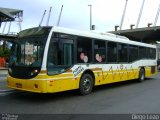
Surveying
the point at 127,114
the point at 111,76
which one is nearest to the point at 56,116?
the point at 127,114

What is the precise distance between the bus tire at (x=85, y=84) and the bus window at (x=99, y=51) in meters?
0.98

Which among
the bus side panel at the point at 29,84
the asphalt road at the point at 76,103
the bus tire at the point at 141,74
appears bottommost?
the asphalt road at the point at 76,103

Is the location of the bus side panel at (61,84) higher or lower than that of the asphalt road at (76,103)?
higher

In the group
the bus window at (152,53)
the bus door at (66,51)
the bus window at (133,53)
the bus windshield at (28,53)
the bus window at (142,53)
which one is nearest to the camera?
the bus windshield at (28,53)

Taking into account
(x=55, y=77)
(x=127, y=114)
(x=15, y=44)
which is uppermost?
(x=15, y=44)

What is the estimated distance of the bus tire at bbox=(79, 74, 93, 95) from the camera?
11.3 metres

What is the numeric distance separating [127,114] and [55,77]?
3055mm

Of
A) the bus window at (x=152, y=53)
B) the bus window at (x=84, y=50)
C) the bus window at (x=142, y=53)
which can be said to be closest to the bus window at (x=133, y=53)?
the bus window at (x=142, y=53)

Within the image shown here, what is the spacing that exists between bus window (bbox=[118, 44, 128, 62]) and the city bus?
0.69m

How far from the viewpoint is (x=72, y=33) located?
36.1ft

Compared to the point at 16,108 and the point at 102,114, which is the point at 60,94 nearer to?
Result: the point at 16,108

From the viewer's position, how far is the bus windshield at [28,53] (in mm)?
9773

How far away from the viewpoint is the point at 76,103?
9680 millimetres

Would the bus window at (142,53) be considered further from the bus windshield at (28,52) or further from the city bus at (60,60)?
the bus windshield at (28,52)
